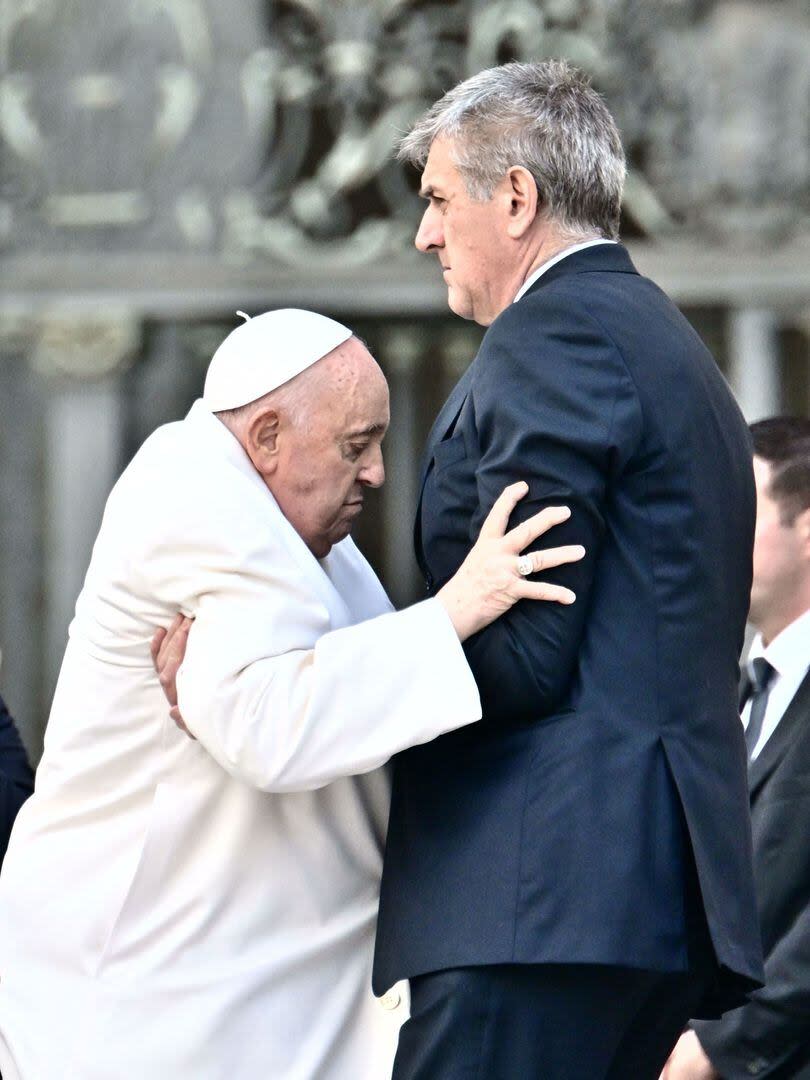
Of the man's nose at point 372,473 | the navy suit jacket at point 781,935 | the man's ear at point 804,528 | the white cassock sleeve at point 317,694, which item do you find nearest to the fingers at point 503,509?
the white cassock sleeve at point 317,694

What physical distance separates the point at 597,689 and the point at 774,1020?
1.08 m

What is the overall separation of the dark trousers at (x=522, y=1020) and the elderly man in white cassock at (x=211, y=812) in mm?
241

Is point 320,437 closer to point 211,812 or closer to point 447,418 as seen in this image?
point 447,418

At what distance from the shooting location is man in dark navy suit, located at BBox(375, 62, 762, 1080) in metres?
2.69

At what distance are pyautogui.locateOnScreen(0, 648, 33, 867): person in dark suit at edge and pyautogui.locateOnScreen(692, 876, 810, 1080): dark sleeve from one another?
131 centimetres

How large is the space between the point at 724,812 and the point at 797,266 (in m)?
4.97

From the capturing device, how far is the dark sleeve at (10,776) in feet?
12.7

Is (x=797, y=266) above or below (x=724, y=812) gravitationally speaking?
below

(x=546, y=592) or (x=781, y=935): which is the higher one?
(x=546, y=592)

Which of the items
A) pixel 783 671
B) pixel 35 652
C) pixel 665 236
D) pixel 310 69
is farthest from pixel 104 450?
pixel 783 671

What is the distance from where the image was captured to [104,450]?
760 centimetres

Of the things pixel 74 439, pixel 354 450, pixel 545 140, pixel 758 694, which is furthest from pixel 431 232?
pixel 74 439

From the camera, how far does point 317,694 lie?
9.11ft

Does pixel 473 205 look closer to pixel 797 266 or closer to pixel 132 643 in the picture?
pixel 132 643
